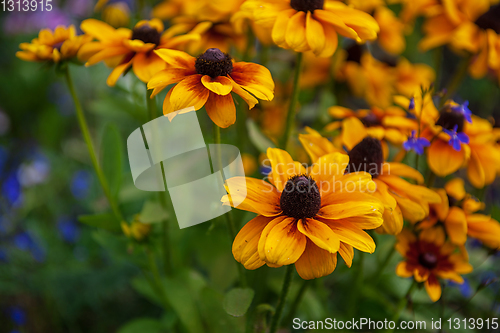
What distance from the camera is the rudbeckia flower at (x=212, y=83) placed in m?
0.48

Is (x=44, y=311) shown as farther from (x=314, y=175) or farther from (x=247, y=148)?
(x=314, y=175)

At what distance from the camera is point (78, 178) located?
1253 mm

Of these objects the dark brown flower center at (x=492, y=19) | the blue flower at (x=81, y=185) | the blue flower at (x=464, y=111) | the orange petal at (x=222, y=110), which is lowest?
the blue flower at (x=81, y=185)

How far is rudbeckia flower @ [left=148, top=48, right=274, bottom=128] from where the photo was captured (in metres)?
0.48

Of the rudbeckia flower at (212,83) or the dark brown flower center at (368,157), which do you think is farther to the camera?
the dark brown flower center at (368,157)

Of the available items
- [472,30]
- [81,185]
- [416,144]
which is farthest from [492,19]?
[81,185]

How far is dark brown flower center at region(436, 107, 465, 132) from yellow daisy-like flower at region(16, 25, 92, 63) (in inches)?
23.7

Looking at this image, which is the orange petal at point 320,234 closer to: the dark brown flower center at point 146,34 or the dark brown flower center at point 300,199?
the dark brown flower center at point 300,199

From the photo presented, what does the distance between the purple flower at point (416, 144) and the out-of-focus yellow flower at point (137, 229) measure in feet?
1.53

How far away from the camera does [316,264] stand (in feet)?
1.50

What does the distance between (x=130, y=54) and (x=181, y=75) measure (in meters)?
0.15

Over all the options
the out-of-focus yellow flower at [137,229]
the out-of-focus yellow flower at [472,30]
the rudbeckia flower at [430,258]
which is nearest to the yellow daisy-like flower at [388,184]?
the rudbeckia flower at [430,258]

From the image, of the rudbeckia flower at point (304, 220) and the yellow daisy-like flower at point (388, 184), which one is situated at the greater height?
the rudbeckia flower at point (304, 220)

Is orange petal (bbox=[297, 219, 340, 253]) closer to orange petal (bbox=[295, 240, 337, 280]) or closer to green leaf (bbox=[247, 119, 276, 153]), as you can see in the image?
orange petal (bbox=[295, 240, 337, 280])
